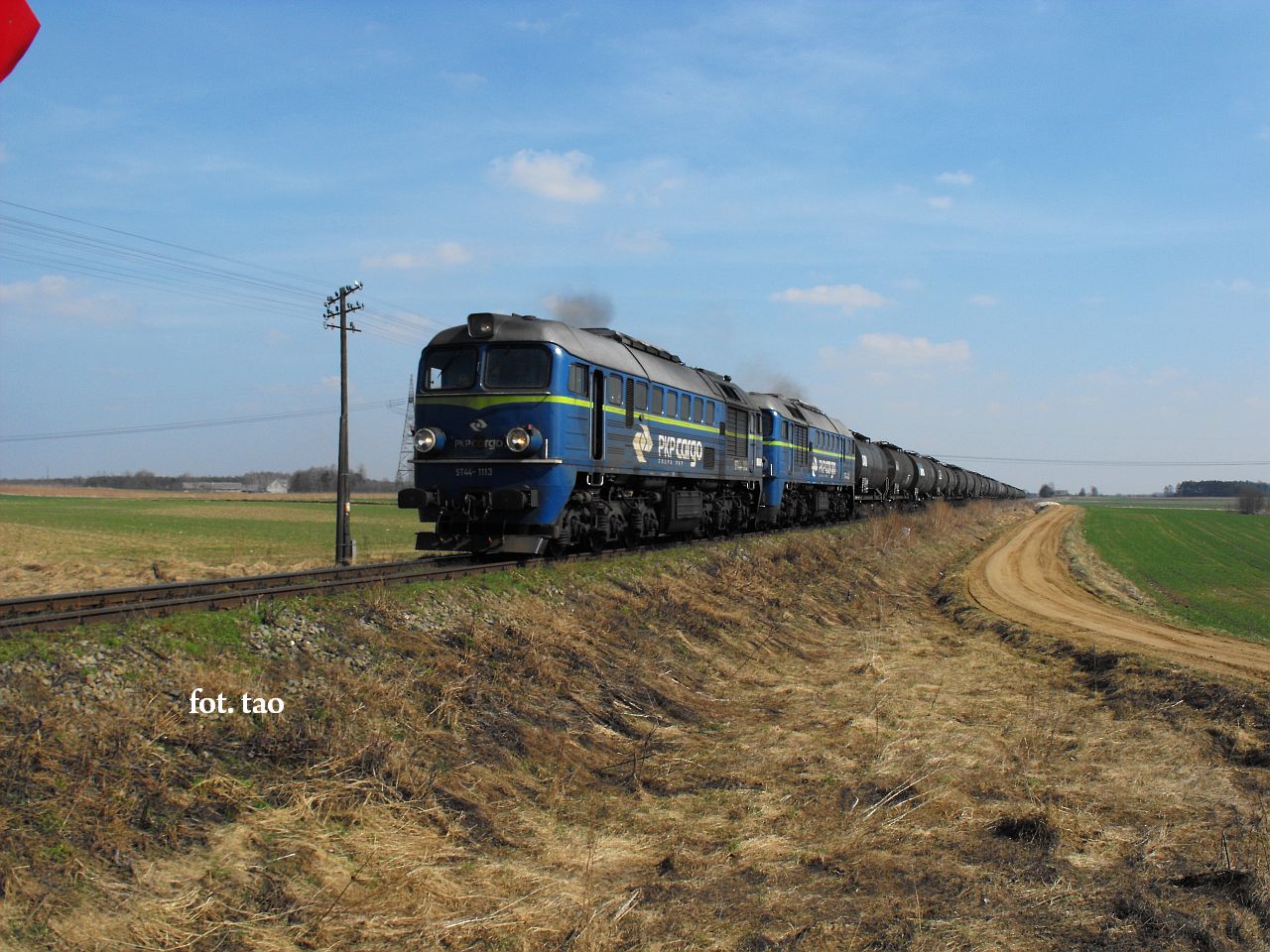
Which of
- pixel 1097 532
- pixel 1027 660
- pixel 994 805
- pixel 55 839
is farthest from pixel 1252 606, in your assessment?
pixel 1097 532

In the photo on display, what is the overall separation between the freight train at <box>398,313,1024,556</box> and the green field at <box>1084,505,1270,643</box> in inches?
547

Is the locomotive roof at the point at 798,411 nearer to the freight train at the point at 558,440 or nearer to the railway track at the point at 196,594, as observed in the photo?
the freight train at the point at 558,440

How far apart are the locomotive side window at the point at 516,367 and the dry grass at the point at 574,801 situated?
3531 mm

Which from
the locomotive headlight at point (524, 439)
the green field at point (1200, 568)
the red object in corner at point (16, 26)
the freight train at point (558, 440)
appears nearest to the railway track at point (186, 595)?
the freight train at point (558, 440)

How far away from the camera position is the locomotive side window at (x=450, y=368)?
16938 mm

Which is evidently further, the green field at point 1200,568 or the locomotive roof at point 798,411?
the locomotive roof at point 798,411

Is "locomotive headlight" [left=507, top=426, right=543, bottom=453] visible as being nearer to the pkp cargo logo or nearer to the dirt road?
the pkp cargo logo

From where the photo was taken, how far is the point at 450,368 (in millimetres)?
17156

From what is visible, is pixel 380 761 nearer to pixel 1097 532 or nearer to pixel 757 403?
pixel 757 403

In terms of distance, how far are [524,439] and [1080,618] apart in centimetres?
1646

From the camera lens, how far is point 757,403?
3145 centimetres

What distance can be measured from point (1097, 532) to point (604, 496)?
5983cm

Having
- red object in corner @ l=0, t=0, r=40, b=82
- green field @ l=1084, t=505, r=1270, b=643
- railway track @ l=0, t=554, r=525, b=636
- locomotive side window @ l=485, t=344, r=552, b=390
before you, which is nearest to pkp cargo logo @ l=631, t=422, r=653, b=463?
locomotive side window @ l=485, t=344, r=552, b=390

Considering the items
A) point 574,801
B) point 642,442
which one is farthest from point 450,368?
point 574,801
